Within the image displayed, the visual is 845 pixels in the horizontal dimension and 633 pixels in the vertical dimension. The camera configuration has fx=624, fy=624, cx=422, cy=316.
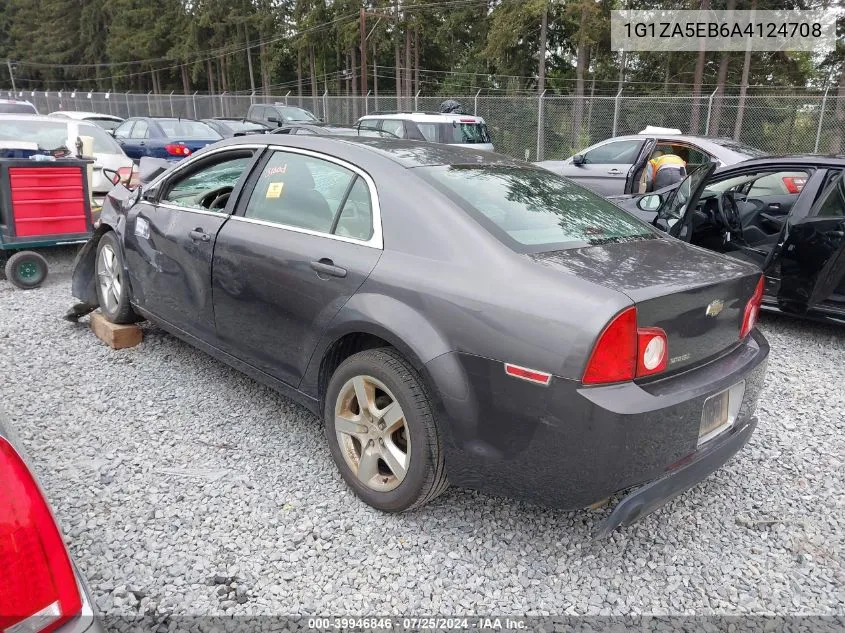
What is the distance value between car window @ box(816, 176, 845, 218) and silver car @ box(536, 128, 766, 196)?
329 centimetres

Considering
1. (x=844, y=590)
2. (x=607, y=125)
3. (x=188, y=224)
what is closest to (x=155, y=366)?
(x=188, y=224)

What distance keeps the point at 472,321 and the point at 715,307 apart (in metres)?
0.98

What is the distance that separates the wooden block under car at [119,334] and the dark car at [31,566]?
3305 mm

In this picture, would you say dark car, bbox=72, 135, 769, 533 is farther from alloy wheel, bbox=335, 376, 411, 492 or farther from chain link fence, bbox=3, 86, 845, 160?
chain link fence, bbox=3, 86, 845, 160

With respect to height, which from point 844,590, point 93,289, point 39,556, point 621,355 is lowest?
point 844,590

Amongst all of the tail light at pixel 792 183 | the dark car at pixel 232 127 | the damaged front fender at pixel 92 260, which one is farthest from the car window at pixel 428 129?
the damaged front fender at pixel 92 260

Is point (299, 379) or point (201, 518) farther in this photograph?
point (299, 379)

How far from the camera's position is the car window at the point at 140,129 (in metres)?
14.4

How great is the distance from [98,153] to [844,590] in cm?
1059

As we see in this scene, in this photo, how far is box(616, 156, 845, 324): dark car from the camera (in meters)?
4.74

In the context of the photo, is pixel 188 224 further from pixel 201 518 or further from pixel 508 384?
pixel 508 384

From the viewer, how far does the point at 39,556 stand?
4.39ft

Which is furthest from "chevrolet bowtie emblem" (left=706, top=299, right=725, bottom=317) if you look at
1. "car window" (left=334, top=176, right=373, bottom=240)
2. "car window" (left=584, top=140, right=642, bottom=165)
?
"car window" (left=584, top=140, right=642, bottom=165)

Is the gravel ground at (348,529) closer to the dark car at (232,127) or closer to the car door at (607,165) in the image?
the car door at (607,165)
